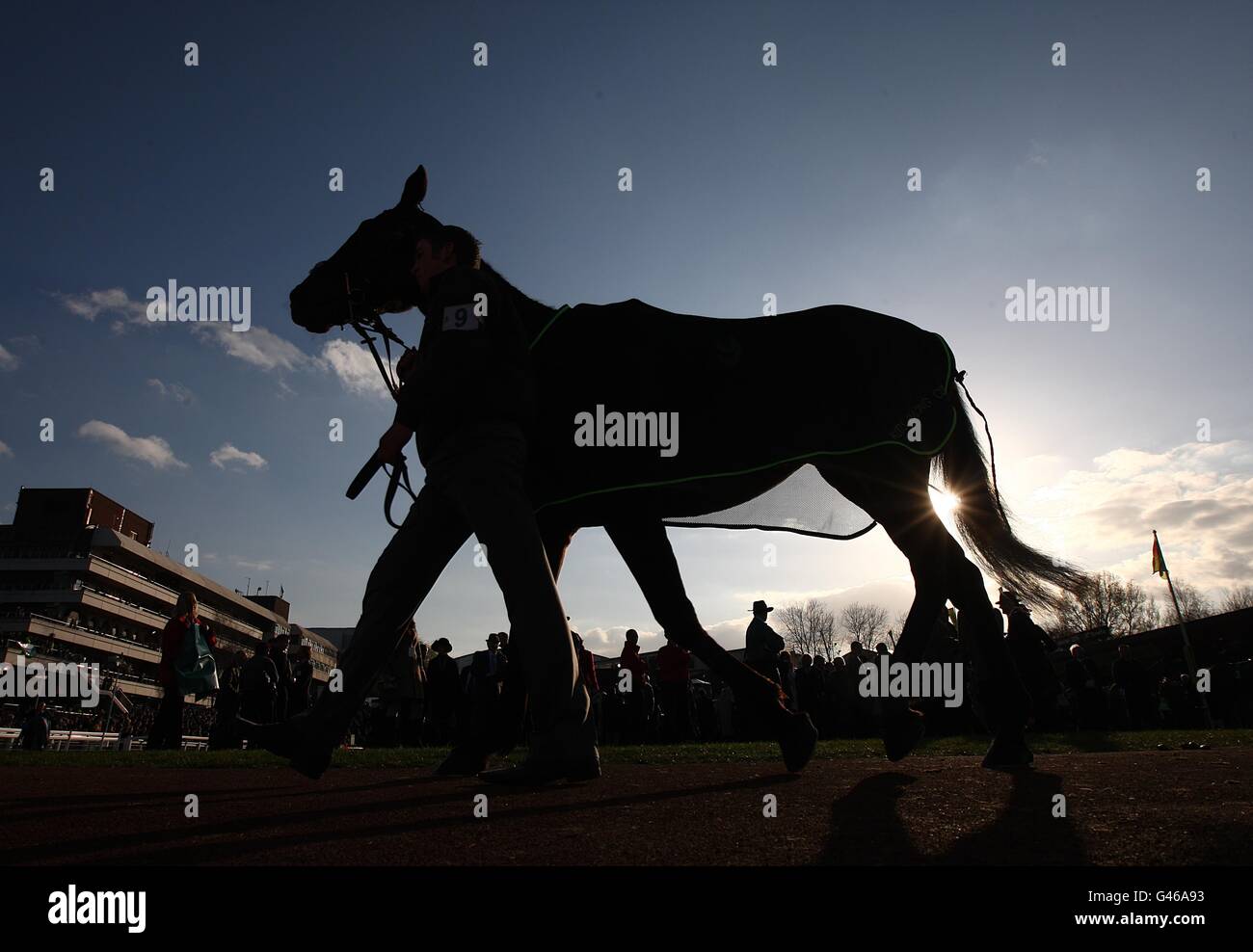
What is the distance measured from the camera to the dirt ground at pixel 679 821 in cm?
205

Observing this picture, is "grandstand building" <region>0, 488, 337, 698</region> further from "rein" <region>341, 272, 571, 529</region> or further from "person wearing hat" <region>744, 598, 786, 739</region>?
"rein" <region>341, 272, 571, 529</region>

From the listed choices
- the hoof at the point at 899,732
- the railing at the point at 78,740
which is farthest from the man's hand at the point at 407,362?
the railing at the point at 78,740

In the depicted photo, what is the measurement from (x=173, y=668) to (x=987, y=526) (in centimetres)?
1031

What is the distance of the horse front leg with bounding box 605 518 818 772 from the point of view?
411 centimetres

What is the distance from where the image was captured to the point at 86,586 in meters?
65.6

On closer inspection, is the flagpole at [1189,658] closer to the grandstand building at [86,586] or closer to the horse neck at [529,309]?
the horse neck at [529,309]

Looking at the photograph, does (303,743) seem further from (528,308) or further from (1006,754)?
(1006,754)

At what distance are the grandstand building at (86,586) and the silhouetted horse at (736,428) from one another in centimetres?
5587

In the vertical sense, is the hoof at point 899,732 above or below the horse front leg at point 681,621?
below

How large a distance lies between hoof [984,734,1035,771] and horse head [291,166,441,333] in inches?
151

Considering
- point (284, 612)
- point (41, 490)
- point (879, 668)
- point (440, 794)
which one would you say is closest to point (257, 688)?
point (440, 794)

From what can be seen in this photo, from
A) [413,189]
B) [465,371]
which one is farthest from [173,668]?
[465,371]
